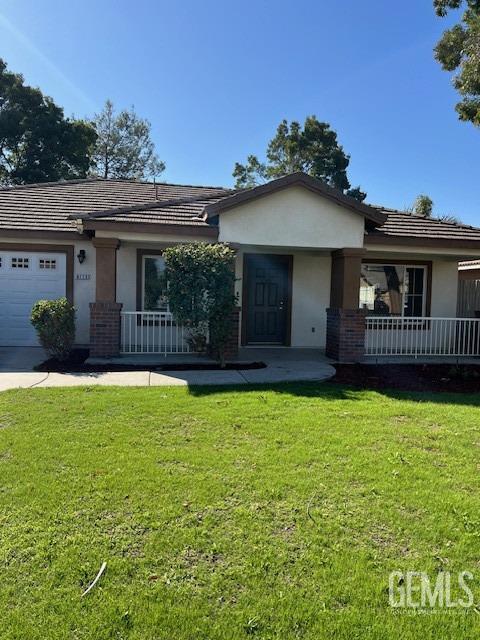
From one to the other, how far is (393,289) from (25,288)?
Answer: 10188 millimetres

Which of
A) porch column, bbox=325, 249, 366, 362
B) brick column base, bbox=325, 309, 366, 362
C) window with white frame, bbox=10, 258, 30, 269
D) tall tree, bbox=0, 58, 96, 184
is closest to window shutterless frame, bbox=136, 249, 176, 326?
window with white frame, bbox=10, 258, 30, 269

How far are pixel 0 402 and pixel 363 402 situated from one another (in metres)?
5.15

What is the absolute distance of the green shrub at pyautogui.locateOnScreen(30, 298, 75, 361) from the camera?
934cm

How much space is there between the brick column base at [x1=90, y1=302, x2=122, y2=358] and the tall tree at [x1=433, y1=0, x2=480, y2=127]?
35.2 feet

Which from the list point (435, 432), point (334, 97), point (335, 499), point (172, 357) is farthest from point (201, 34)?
point (335, 499)

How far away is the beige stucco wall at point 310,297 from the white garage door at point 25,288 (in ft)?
20.7

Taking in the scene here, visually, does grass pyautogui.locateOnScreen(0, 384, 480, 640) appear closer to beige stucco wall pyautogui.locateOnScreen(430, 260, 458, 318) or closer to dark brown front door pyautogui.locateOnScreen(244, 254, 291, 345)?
dark brown front door pyautogui.locateOnScreen(244, 254, 291, 345)

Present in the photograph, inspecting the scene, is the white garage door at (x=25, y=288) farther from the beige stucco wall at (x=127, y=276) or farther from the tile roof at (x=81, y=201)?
the beige stucco wall at (x=127, y=276)

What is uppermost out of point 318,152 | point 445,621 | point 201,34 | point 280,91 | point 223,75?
point 318,152

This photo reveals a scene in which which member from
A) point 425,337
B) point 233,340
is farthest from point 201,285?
point 425,337

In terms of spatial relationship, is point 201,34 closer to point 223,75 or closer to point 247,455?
point 223,75

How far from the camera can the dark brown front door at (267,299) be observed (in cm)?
1250

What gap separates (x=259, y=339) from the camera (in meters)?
12.7
